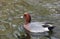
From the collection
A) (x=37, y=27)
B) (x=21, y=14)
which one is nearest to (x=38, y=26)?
(x=37, y=27)

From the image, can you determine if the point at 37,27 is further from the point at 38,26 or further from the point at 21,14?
the point at 21,14

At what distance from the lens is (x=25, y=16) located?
12.2 meters

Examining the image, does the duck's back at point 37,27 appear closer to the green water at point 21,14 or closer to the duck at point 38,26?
the duck at point 38,26

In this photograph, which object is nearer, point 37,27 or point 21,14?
point 37,27

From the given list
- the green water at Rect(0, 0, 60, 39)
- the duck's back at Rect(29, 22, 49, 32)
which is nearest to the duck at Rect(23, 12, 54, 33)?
the duck's back at Rect(29, 22, 49, 32)

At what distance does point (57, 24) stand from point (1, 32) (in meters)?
2.42

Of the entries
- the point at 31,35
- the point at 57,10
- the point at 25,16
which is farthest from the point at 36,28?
the point at 57,10

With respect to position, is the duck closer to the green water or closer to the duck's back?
the duck's back

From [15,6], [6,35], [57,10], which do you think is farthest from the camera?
[15,6]

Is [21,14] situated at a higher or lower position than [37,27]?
higher

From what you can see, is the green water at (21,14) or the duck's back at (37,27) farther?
the duck's back at (37,27)

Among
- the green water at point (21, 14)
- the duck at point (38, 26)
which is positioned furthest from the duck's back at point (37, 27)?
the green water at point (21, 14)

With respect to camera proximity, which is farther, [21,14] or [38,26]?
[21,14]

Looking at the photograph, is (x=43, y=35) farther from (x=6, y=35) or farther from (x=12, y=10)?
(x=12, y=10)
